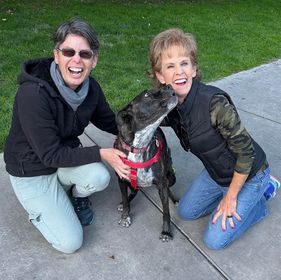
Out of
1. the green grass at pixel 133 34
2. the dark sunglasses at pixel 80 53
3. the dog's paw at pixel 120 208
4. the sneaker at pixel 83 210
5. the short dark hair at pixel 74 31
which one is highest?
the short dark hair at pixel 74 31

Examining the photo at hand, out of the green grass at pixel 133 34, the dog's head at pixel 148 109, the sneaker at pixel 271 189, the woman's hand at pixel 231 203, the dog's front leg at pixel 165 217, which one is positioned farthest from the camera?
the green grass at pixel 133 34

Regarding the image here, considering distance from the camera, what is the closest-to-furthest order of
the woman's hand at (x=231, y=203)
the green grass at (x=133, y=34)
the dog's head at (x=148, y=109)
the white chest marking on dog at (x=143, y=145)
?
1. the dog's head at (x=148, y=109)
2. the white chest marking on dog at (x=143, y=145)
3. the woman's hand at (x=231, y=203)
4. the green grass at (x=133, y=34)

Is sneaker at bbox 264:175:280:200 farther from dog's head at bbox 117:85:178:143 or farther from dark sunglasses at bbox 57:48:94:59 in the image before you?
dark sunglasses at bbox 57:48:94:59

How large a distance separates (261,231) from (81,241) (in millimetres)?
1378

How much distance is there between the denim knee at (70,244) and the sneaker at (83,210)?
29 cm

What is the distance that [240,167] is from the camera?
9.23ft

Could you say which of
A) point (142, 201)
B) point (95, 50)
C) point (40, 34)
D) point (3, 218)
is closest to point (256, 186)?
point (142, 201)

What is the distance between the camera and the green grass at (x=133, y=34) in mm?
5984

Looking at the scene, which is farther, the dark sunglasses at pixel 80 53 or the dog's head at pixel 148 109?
the dark sunglasses at pixel 80 53

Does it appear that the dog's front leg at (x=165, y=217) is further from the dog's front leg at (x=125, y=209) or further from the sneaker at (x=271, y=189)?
the sneaker at (x=271, y=189)

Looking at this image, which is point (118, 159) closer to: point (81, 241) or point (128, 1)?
point (81, 241)

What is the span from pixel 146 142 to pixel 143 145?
0.03 m

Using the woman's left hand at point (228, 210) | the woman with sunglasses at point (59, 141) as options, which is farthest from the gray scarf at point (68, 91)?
the woman's left hand at point (228, 210)

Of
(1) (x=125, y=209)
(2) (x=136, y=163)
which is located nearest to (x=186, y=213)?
(1) (x=125, y=209)
